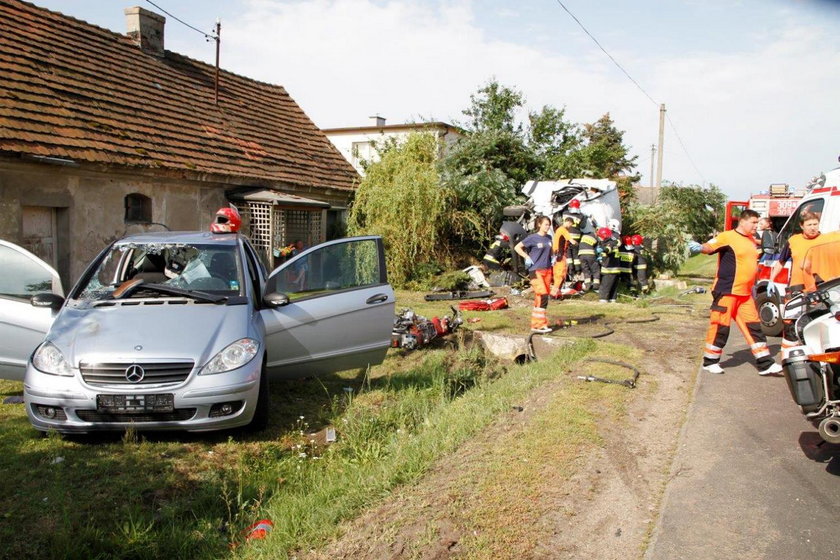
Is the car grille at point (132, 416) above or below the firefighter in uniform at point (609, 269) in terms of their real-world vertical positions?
below

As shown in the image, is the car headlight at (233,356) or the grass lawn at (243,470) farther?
the car headlight at (233,356)

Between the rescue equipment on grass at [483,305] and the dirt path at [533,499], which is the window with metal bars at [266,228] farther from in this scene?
the dirt path at [533,499]

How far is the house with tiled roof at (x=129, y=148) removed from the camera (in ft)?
37.2

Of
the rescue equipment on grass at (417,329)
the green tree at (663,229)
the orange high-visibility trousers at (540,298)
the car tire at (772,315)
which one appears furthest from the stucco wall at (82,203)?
the green tree at (663,229)

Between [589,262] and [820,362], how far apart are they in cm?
1021

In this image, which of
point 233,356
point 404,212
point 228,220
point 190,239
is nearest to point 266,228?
point 404,212

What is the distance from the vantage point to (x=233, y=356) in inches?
213

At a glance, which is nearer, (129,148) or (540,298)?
(540,298)

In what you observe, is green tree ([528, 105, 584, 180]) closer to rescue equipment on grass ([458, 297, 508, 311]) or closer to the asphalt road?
rescue equipment on grass ([458, 297, 508, 311])

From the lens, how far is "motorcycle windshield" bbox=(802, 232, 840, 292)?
621 centimetres

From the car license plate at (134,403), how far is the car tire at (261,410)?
791mm

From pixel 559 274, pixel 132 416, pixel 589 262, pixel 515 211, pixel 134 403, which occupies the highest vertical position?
pixel 515 211

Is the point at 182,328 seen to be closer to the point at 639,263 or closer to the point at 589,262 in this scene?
the point at 589,262

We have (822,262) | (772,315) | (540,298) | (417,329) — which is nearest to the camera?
(822,262)
